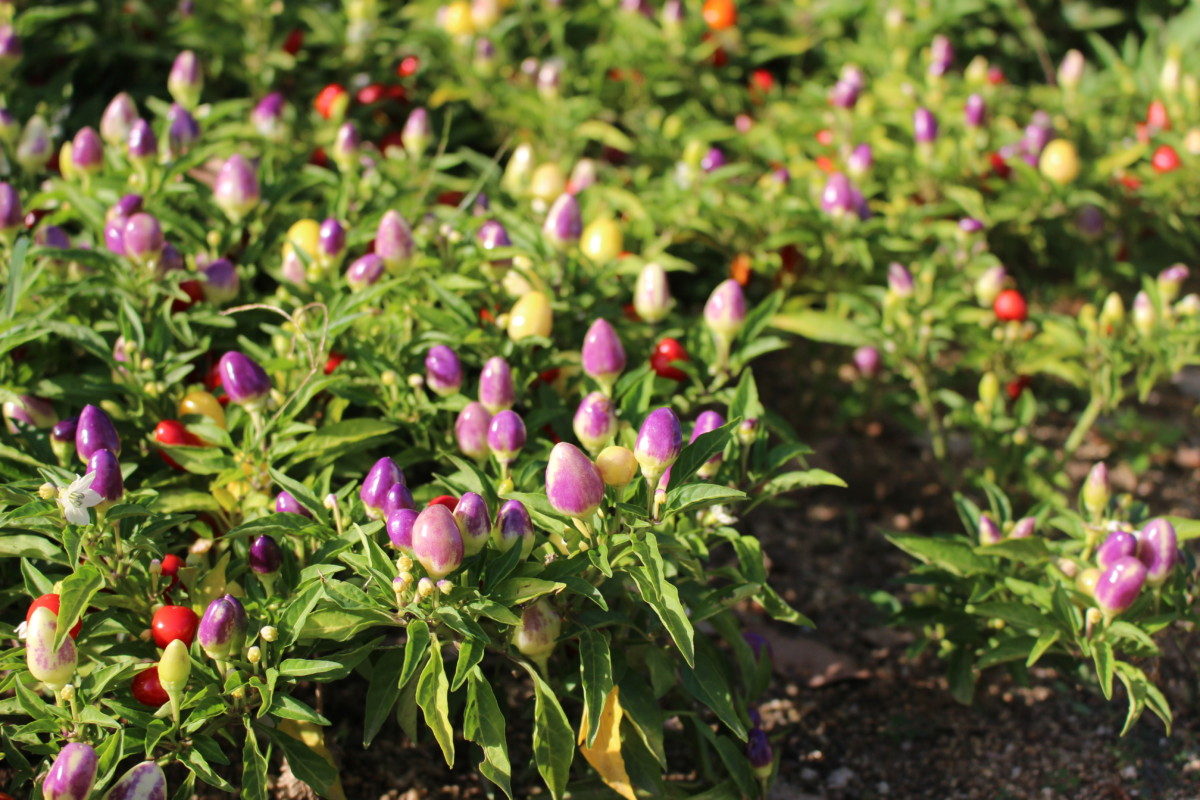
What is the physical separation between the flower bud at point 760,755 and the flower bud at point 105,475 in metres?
1.41

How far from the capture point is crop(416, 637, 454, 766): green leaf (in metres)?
1.95

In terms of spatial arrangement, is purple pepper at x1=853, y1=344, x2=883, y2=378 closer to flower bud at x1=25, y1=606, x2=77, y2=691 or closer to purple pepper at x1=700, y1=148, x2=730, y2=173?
purple pepper at x1=700, y1=148, x2=730, y2=173

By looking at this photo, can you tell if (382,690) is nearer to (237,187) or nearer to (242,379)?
(242,379)

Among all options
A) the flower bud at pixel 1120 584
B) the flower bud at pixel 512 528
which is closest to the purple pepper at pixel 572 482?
the flower bud at pixel 512 528

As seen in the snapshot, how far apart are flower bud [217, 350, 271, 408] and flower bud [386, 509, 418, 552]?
0.59 metres

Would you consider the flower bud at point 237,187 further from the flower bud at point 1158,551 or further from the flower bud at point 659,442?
the flower bud at point 1158,551

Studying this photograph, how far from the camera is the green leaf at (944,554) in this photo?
8.68 feet

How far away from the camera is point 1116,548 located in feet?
7.73

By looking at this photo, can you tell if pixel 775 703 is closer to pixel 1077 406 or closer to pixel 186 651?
pixel 186 651

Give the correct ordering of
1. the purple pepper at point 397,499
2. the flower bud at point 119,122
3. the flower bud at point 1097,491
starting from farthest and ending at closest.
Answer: the flower bud at point 119,122, the flower bud at point 1097,491, the purple pepper at point 397,499

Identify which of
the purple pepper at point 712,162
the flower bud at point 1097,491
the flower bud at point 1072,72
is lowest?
the flower bud at point 1097,491

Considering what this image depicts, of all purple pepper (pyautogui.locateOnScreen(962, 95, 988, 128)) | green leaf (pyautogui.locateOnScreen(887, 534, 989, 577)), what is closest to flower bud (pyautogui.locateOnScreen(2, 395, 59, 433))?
green leaf (pyautogui.locateOnScreen(887, 534, 989, 577))

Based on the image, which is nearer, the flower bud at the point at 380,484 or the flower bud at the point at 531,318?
the flower bud at the point at 380,484

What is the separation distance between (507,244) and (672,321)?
1.67 feet
